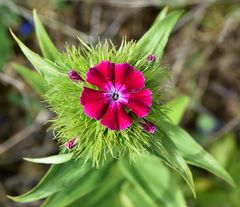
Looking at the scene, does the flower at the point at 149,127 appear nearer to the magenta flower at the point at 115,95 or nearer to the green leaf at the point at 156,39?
the magenta flower at the point at 115,95

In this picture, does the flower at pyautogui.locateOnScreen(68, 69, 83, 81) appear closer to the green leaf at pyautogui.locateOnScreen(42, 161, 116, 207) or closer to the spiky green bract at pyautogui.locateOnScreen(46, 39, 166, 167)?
Result: the spiky green bract at pyautogui.locateOnScreen(46, 39, 166, 167)

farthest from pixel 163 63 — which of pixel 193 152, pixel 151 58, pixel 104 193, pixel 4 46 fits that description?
pixel 151 58

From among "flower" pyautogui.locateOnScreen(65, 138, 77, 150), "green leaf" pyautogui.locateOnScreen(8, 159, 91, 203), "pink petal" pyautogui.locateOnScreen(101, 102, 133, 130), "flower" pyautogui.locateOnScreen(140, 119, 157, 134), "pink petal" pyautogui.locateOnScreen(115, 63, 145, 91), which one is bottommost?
"green leaf" pyautogui.locateOnScreen(8, 159, 91, 203)

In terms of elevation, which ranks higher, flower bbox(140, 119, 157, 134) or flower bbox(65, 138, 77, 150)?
flower bbox(65, 138, 77, 150)

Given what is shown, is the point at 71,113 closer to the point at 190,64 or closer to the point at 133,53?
the point at 133,53

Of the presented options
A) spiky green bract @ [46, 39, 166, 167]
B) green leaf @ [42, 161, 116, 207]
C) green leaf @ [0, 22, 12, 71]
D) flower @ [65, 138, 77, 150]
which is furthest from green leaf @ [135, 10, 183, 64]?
green leaf @ [0, 22, 12, 71]

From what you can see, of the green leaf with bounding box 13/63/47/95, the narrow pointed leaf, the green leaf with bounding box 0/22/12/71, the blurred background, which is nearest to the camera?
the green leaf with bounding box 13/63/47/95
